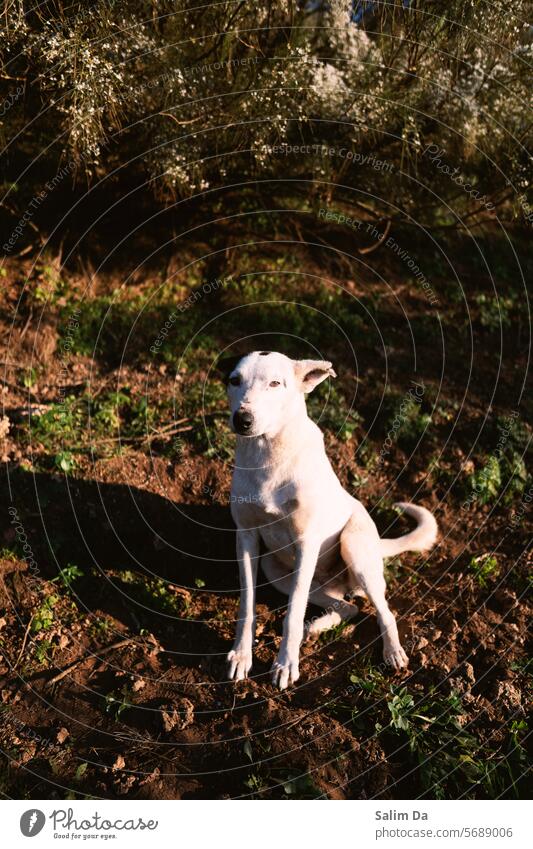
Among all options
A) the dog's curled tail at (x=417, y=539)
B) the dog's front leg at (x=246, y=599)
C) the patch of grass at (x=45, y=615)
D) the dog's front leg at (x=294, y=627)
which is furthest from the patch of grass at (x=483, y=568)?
the patch of grass at (x=45, y=615)

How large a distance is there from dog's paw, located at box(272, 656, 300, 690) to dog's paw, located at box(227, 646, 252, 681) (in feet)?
0.88

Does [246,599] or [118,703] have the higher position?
[246,599]

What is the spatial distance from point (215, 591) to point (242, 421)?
2.60m

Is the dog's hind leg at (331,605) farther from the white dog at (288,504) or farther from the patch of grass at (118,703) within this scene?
the patch of grass at (118,703)

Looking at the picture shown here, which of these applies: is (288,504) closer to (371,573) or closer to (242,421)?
(242,421)

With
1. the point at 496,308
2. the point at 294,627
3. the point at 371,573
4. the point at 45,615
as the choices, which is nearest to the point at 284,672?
the point at 294,627

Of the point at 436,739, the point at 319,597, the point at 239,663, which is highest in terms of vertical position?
the point at 319,597

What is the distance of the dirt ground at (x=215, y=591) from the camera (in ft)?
16.8

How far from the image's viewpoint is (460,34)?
25.8ft

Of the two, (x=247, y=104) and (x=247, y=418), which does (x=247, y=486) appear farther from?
(x=247, y=104)

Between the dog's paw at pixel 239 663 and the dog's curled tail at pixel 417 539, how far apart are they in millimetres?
1971

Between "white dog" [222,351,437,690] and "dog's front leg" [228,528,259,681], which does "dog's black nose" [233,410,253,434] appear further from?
"dog's front leg" [228,528,259,681]

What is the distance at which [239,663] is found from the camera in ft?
18.9

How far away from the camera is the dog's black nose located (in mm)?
5082
